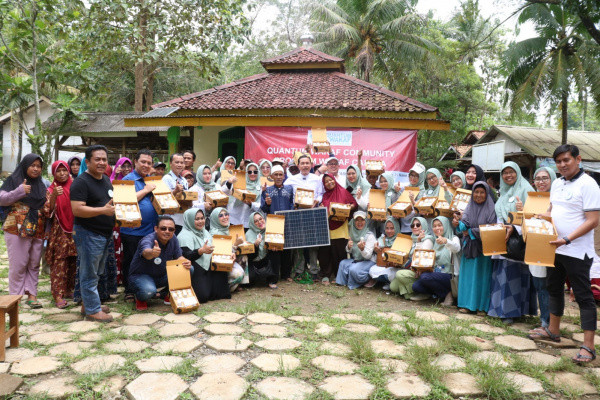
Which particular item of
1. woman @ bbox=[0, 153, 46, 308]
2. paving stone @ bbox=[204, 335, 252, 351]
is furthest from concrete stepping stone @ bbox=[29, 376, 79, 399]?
woman @ bbox=[0, 153, 46, 308]

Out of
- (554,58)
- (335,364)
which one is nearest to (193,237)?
(335,364)

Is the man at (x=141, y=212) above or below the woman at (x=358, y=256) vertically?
above

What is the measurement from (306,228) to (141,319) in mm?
2421

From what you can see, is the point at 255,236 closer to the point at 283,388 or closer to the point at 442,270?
the point at 442,270

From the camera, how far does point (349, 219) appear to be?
6062 mm

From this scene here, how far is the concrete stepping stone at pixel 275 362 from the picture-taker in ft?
9.95

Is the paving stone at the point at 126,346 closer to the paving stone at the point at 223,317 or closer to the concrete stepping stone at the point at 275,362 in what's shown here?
the paving stone at the point at 223,317

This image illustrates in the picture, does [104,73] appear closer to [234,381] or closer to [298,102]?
[298,102]

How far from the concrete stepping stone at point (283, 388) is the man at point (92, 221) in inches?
76.2

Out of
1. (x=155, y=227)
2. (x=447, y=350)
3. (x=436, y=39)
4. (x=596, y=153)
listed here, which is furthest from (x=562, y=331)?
(x=436, y=39)

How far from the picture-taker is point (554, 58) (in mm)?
13852

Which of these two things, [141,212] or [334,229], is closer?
[141,212]

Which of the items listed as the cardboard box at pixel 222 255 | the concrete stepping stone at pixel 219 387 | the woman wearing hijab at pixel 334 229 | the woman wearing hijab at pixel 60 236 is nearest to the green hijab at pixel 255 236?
the cardboard box at pixel 222 255

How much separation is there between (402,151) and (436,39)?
11908mm
